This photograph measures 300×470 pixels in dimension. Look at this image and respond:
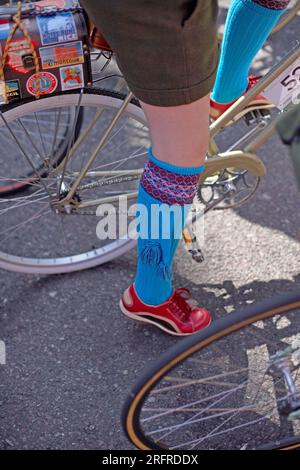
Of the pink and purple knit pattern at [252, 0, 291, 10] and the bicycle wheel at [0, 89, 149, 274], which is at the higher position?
the pink and purple knit pattern at [252, 0, 291, 10]

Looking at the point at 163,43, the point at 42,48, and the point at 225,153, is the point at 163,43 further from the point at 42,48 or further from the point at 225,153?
the point at 225,153

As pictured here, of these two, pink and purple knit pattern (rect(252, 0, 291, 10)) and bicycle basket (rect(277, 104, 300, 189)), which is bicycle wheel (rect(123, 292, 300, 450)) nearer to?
bicycle basket (rect(277, 104, 300, 189))

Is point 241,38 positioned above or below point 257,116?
above

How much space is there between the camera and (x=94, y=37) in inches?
61.6

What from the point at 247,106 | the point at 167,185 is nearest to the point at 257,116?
the point at 247,106

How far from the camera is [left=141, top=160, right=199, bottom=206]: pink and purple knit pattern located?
162cm

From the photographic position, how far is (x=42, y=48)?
61.6 inches

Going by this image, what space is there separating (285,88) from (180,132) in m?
0.48

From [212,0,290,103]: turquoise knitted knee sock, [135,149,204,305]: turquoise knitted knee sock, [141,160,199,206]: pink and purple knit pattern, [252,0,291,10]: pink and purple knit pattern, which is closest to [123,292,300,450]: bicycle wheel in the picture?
[135,149,204,305]: turquoise knitted knee sock

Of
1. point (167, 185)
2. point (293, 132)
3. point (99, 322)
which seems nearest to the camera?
point (293, 132)

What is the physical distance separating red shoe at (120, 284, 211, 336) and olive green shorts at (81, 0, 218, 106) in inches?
27.3

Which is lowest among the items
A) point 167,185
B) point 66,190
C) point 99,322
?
point 99,322

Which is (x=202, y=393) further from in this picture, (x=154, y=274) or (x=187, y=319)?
(x=154, y=274)

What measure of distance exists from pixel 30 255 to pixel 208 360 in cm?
75
